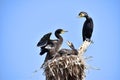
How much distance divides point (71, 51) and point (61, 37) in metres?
1.14

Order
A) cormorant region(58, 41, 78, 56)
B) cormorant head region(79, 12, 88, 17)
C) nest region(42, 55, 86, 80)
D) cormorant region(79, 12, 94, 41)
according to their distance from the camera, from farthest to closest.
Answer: cormorant region(79, 12, 94, 41) → cormorant head region(79, 12, 88, 17) → cormorant region(58, 41, 78, 56) → nest region(42, 55, 86, 80)

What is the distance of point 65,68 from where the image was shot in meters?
12.6

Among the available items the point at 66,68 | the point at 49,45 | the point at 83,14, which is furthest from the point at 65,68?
the point at 83,14

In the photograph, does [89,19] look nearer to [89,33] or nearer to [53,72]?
[89,33]

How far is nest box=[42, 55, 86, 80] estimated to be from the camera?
41.1 feet

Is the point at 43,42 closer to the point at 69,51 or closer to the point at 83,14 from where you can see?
the point at 69,51

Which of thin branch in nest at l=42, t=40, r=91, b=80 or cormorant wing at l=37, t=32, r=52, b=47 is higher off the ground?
cormorant wing at l=37, t=32, r=52, b=47

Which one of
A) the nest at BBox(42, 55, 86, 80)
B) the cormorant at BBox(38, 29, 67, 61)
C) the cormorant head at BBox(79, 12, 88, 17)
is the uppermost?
the cormorant head at BBox(79, 12, 88, 17)

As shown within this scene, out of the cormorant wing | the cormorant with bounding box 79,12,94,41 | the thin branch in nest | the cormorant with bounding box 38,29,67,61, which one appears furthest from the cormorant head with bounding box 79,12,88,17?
the thin branch in nest

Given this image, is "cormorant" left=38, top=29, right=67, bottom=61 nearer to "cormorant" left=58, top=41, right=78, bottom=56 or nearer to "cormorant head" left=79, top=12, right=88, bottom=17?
"cormorant" left=58, top=41, right=78, bottom=56

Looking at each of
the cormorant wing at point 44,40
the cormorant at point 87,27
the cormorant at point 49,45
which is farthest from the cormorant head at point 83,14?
the cormorant wing at point 44,40

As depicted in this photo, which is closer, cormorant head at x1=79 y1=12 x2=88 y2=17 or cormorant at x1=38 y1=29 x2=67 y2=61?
cormorant at x1=38 y1=29 x2=67 y2=61

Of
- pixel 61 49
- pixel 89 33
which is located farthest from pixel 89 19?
pixel 61 49

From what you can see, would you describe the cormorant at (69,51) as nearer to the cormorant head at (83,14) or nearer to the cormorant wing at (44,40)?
the cormorant wing at (44,40)
